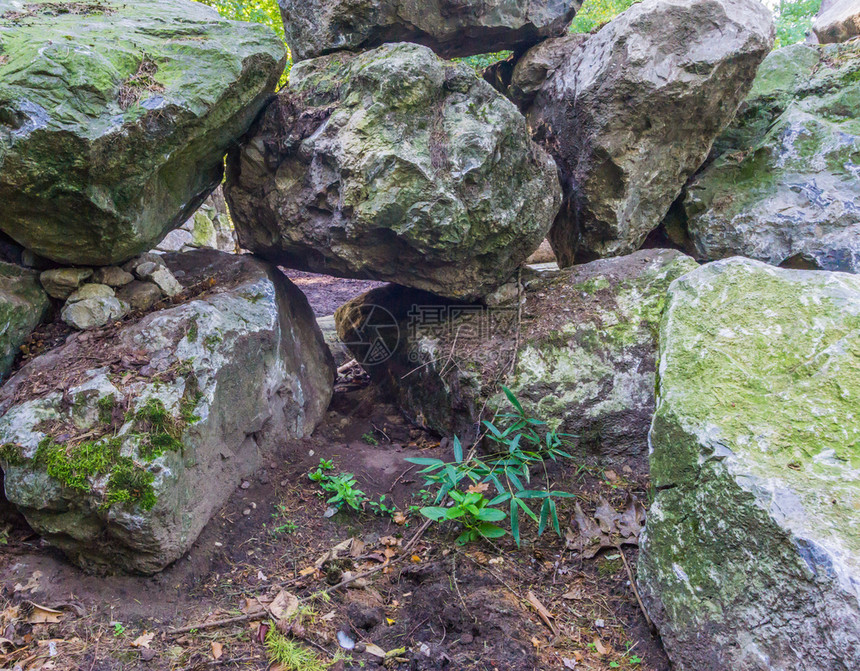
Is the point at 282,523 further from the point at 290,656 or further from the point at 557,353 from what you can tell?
the point at 557,353

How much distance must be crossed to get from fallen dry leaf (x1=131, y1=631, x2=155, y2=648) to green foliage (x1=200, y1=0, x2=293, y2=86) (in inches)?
263

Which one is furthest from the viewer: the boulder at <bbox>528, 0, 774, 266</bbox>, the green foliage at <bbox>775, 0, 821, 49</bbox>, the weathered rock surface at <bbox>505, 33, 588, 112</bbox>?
the green foliage at <bbox>775, 0, 821, 49</bbox>

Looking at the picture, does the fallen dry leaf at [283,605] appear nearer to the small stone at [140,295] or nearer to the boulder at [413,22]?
the small stone at [140,295]

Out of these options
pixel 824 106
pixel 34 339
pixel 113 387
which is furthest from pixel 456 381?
pixel 824 106

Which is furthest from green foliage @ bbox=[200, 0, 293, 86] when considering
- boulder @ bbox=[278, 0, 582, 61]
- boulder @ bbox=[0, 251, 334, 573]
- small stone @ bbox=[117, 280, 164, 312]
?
boulder @ bbox=[0, 251, 334, 573]

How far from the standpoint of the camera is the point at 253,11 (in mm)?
7926

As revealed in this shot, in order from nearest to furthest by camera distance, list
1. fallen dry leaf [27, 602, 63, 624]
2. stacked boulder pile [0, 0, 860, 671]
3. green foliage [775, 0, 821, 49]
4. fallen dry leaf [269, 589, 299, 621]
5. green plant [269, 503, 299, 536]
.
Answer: stacked boulder pile [0, 0, 860, 671] < fallen dry leaf [27, 602, 63, 624] < fallen dry leaf [269, 589, 299, 621] < green plant [269, 503, 299, 536] < green foliage [775, 0, 821, 49]

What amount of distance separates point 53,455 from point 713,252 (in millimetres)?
4312

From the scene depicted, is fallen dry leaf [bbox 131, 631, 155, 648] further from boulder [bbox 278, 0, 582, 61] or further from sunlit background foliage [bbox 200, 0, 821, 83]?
sunlit background foliage [bbox 200, 0, 821, 83]

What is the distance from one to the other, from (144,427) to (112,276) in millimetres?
1095

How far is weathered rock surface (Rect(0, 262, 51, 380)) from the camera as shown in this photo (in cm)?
285

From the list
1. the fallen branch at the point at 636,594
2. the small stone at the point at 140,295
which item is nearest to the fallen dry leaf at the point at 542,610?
the fallen branch at the point at 636,594

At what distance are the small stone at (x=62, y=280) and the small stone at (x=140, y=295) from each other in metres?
0.21

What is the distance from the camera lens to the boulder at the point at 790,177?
393 centimetres
